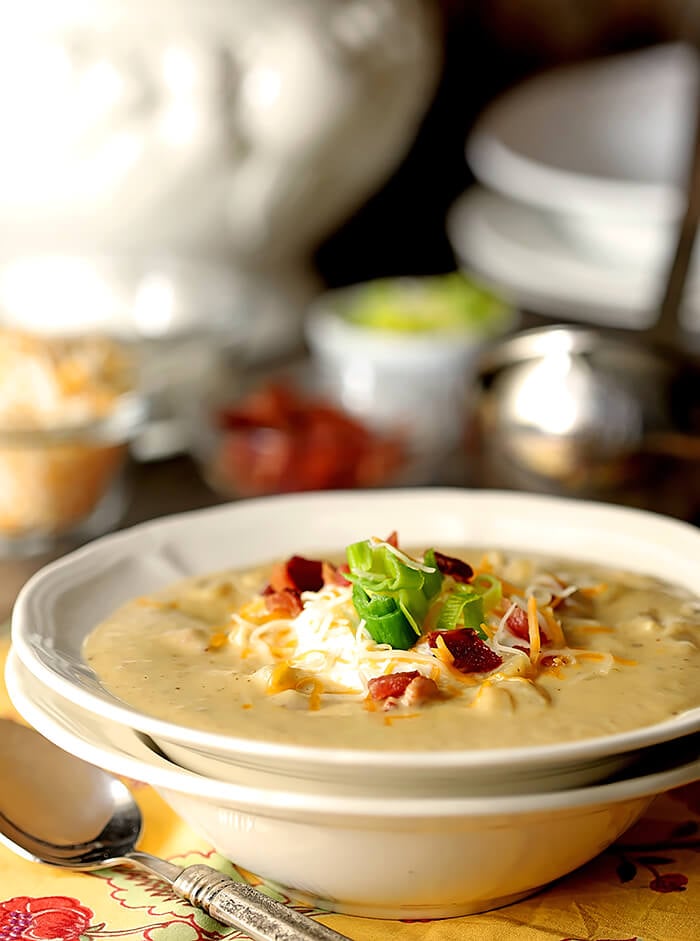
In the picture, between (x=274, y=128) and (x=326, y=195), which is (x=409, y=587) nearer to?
(x=274, y=128)

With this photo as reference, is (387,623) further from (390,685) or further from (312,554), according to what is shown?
(312,554)

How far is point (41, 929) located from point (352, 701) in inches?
11.2

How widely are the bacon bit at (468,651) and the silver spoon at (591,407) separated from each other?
2.96 feet

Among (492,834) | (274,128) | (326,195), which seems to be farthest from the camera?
(326,195)

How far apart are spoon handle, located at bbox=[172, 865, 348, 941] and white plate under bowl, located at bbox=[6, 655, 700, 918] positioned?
27mm

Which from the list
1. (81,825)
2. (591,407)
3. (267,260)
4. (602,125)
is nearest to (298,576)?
(81,825)

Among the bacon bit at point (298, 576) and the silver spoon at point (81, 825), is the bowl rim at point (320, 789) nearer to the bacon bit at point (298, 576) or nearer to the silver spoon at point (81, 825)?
the silver spoon at point (81, 825)

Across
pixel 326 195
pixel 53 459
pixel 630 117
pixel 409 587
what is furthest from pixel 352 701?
pixel 630 117

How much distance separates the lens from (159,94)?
1.98 metres

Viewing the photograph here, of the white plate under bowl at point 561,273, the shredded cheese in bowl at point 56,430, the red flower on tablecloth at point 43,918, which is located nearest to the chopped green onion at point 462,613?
the red flower on tablecloth at point 43,918

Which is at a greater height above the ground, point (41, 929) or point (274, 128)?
point (274, 128)

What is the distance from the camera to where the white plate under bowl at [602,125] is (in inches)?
90.1

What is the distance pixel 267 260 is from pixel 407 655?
1.49m

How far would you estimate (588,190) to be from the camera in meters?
2.01
